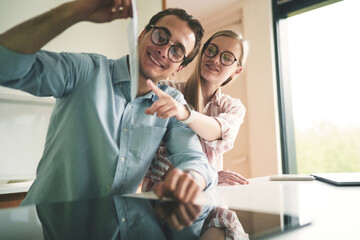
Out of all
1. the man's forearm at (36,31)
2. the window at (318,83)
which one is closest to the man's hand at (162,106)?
the man's forearm at (36,31)

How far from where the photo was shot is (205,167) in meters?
0.84

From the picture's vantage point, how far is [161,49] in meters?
0.96

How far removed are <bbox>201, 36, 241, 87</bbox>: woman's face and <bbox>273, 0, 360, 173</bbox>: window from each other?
142cm

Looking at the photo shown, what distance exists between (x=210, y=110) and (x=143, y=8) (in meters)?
0.92

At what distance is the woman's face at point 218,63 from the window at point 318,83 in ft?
4.65

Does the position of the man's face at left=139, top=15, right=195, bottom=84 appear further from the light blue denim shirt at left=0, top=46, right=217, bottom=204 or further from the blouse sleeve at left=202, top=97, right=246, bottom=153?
the blouse sleeve at left=202, top=97, right=246, bottom=153

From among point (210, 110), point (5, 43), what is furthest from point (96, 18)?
point (210, 110)

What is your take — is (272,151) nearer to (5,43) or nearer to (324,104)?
(324,104)

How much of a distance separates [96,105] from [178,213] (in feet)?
1.64

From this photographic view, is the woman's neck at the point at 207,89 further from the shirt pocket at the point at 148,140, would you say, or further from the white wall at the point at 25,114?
the shirt pocket at the point at 148,140

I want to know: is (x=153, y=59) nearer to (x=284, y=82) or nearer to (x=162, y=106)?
(x=162, y=106)

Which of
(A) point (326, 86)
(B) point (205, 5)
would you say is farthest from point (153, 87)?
(B) point (205, 5)

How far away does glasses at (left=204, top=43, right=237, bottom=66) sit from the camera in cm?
140

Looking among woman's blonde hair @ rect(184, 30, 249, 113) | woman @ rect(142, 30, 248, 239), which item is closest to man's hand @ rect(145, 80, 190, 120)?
woman @ rect(142, 30, 248, 239)
